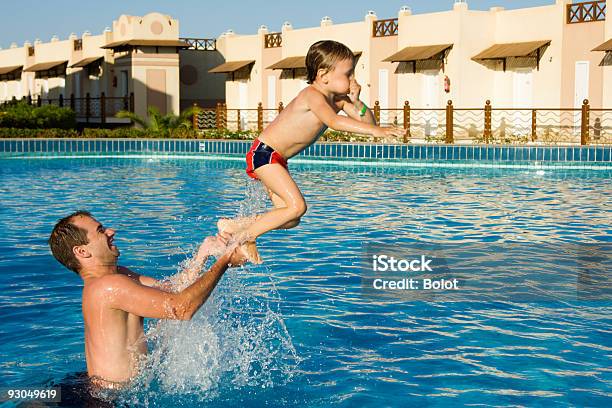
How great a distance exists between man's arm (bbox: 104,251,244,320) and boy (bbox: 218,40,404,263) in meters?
1.28

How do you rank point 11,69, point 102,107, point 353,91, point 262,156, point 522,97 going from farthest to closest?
point 11,69, point 102,107, point 522,97, point 353,91, point 262,156

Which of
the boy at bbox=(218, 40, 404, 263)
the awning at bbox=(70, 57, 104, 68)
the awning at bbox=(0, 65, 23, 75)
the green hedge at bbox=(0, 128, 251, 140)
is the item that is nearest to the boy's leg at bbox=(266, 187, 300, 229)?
the boy at bbox=(218, 40, 404, 263)

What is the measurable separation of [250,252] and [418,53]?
82.5 feet

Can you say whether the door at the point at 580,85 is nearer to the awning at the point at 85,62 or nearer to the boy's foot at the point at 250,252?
the awning at the point at 85,62

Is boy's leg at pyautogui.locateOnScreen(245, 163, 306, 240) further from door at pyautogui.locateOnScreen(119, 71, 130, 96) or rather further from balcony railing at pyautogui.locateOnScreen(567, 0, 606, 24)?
door at pyautogui.locateOnScreen(119, 71, 130, 96)

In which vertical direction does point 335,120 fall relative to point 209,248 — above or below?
above

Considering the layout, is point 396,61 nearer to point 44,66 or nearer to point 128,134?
point 128,134

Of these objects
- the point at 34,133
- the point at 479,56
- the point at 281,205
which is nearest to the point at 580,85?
the point at 479,56

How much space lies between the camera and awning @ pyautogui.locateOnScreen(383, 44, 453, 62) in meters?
28.7

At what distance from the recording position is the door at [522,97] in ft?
91.8

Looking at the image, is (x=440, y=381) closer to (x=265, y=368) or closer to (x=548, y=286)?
(x=265, y=368)

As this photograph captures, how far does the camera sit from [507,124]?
28391 mm

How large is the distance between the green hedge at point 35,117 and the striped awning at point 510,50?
1452 cm

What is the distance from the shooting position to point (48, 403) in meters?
4.64
